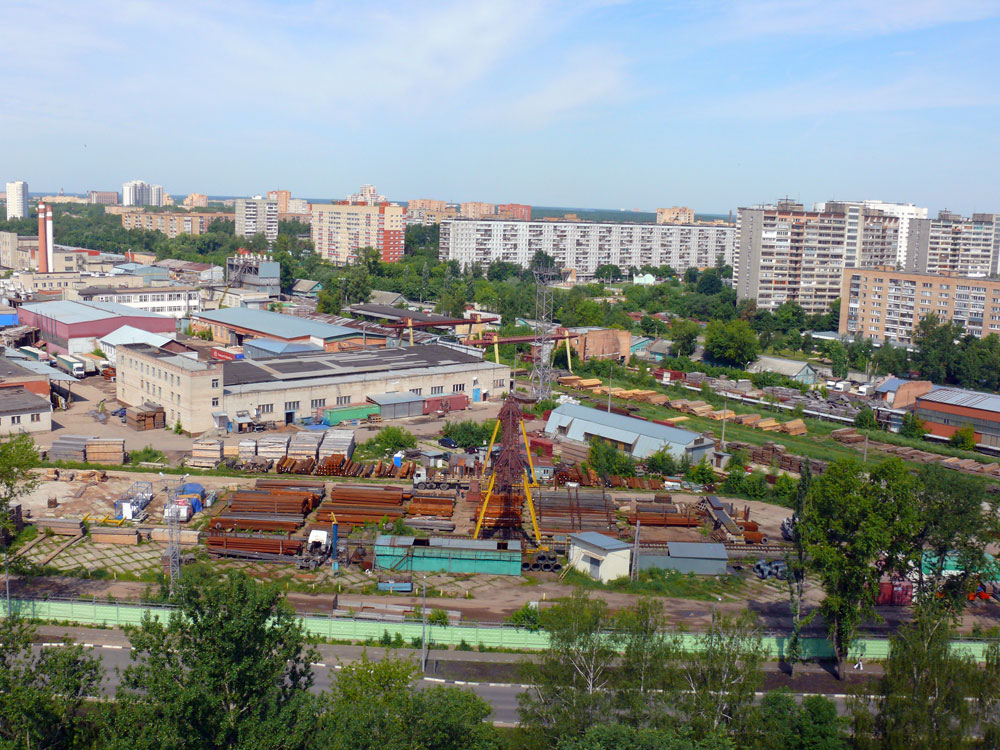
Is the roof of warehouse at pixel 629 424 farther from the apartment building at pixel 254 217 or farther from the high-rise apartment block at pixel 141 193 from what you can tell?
the high-rise apartment block at pixel 141 193

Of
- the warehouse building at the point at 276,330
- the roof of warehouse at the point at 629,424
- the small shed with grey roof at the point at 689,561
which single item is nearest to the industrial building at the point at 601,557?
the small shed with grey roof at the point at 689,561

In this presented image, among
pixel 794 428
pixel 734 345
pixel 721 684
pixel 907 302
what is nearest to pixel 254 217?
pixel 734 345

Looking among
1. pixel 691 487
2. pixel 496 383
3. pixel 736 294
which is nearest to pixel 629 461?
pixel 691 487

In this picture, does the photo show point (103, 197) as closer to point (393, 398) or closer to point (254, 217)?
point (254, 217)

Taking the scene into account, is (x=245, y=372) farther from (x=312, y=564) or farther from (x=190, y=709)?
(x=190, y=709)

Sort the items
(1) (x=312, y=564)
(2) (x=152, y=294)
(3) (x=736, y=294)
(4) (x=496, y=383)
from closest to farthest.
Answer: (1) (x=312, y=564) → (4) (x=496, y=383) → (2) (x=152, y=294) → (3) (x=736, y=294)

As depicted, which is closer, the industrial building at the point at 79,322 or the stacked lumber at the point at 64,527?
the stacked lumber at the point at 64,527

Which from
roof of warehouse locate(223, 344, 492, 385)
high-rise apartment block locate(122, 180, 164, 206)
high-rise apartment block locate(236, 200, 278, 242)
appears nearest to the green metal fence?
roof of warehouse locate(223, 344, 492, 385)
